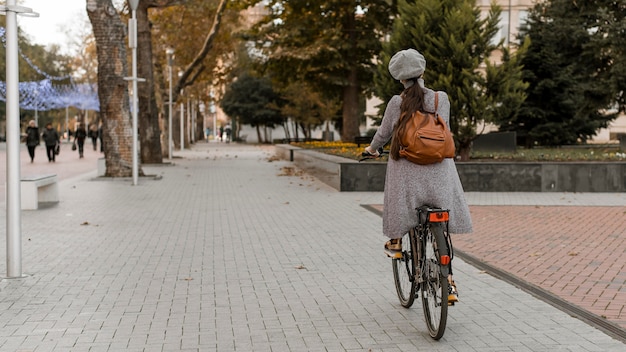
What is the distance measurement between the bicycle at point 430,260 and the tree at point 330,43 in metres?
24.4

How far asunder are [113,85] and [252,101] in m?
51.1

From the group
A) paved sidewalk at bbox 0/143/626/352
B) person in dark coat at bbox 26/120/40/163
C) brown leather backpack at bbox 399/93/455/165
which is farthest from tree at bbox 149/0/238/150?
brown leather backpack at bbox 399/93/455/165

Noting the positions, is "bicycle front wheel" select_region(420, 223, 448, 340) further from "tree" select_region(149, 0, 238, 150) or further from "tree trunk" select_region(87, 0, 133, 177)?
"tree" select_region(149, 0, 238, 150)

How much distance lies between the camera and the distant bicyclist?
5.77 metres

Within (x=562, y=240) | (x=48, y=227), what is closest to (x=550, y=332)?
(x=562, y=240)

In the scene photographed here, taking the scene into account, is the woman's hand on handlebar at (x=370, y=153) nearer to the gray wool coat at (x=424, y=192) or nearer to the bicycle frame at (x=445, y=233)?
the gray wool coat at (x=424, y=192)

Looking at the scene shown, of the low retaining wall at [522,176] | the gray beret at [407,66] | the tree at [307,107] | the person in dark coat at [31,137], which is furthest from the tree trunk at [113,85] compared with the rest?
the tree at [307,107]

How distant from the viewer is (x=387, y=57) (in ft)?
68.3

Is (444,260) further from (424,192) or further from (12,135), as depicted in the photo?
(12,135)

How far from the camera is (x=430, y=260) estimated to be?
5770mm

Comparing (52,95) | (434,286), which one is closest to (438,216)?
(434,286)

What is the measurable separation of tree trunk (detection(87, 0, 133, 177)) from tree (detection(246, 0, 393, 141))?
9.44 metres

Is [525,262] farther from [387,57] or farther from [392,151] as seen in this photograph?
[387,57]

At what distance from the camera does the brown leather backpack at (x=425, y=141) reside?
18.6ft
